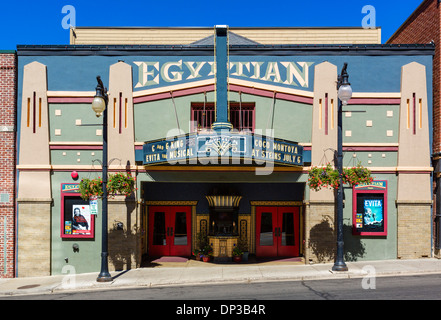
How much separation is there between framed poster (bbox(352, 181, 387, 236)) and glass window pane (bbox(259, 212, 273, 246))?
4.01m

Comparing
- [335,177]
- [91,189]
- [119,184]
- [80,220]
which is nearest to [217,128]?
[119,184]

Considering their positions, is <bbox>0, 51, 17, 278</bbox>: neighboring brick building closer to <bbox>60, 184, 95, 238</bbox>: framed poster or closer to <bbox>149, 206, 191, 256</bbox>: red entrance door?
<bbox>60, 184, 95, 238</bbox>: framed poster

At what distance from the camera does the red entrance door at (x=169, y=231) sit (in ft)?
63.7

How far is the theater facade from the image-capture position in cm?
1670

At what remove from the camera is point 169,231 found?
63.9 ft

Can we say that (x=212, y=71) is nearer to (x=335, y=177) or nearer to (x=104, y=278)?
(x=335, y=177)

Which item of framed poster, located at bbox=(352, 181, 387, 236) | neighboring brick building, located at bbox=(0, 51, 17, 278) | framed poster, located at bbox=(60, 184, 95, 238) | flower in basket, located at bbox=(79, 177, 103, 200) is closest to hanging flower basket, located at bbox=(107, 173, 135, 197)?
flower in basket, located at bbox=(79, 177, 103, 200)

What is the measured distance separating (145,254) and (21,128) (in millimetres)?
7825

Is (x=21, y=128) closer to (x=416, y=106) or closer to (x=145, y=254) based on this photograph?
(x=145, y=254)

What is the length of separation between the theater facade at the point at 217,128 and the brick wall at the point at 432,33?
325mm
